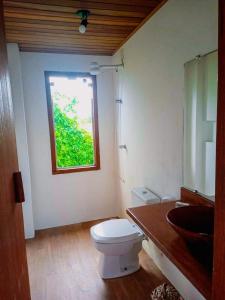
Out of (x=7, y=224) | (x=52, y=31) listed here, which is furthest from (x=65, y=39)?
(x=7, y=224)

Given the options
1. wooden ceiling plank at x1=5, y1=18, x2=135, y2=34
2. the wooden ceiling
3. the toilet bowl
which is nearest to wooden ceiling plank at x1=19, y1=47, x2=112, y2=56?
the wooden ceiling

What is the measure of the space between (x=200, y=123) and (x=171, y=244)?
825 millimetres

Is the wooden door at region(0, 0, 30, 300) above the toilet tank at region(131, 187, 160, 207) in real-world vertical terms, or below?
above

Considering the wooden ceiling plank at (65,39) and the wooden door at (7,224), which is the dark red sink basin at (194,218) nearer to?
the wooden door at (7,224)

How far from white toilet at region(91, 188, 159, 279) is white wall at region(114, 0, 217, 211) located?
8.2 inches

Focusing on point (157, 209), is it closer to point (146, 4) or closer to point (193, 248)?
point (193, 248)

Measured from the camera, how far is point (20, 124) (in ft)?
8.87

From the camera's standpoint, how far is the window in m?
2.97

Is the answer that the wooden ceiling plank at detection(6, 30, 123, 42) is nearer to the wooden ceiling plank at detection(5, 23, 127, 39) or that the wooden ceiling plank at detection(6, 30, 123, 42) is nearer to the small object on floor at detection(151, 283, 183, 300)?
the wooden ceiling plank at detection(5, 23, 127, 39)

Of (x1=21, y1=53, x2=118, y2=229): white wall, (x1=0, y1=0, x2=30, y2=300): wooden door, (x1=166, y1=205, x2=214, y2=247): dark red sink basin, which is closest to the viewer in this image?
(x1=0, y1=0, x2=30, y2=300): wooden door

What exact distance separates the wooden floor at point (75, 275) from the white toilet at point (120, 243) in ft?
0.26

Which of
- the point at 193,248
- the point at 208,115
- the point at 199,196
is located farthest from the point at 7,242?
the point at 208,115

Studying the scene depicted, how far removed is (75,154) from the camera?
3162 mm

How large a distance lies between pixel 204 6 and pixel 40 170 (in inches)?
98.7
